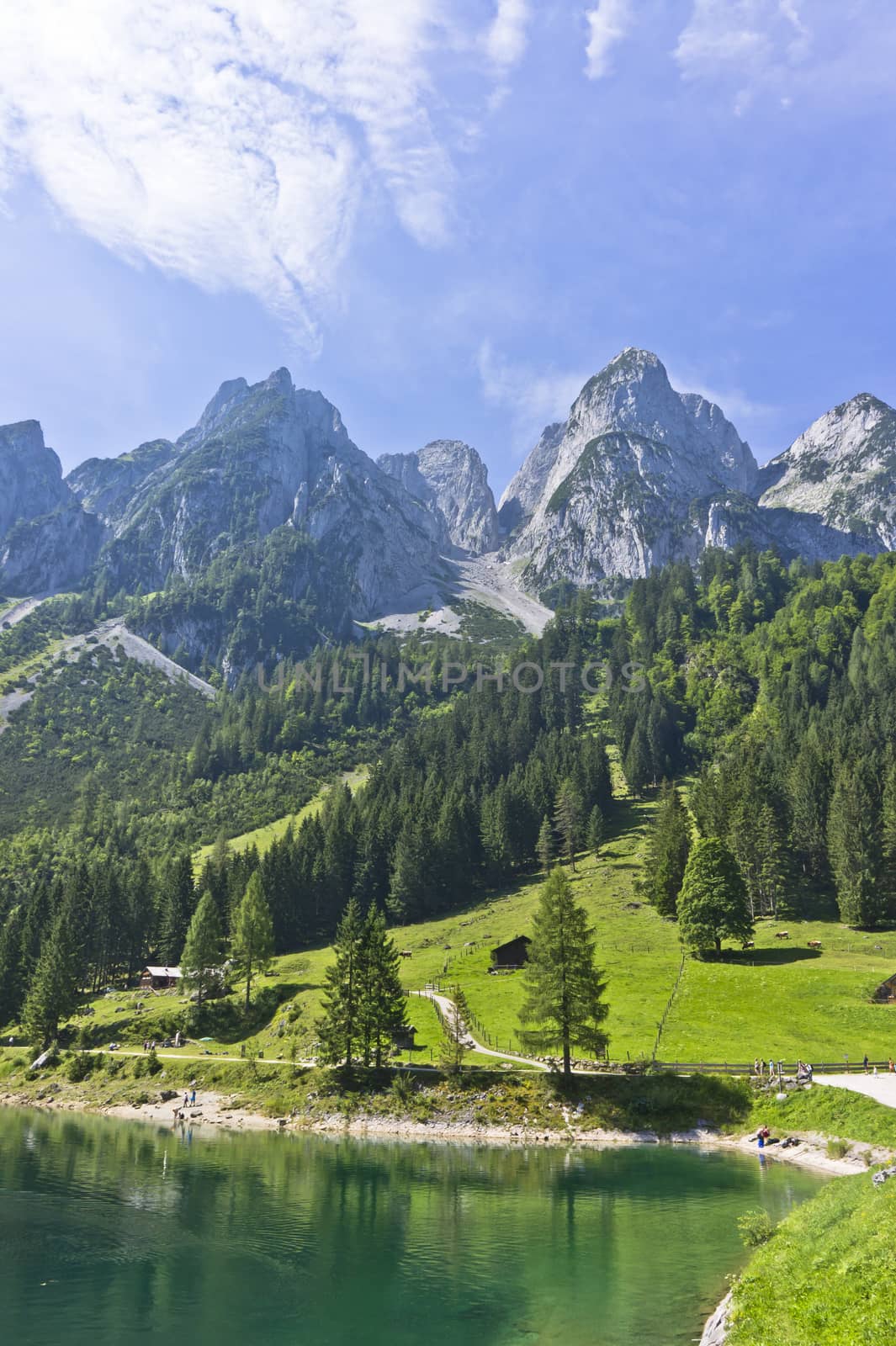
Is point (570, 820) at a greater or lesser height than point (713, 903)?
greater

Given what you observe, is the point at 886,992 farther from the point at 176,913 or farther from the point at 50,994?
the point at 176,913

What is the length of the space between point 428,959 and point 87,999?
51.6 m

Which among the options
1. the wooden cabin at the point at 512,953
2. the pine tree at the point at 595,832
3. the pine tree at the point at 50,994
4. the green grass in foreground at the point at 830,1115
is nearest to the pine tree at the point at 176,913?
the pine tree at the point at 50,994

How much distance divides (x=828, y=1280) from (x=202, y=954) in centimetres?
8914

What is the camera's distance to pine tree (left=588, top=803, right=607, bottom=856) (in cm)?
13988

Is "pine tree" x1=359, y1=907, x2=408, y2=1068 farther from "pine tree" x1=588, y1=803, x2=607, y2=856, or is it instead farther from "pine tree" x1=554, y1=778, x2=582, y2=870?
"pine tree" x1=588, y1=803, x2=607, y2=856

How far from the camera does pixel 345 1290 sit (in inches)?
1302

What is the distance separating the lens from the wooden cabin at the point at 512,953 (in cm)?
9888

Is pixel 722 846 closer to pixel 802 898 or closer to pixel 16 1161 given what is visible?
pixel 802 898

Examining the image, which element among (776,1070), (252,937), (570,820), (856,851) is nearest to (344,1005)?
(252,937)

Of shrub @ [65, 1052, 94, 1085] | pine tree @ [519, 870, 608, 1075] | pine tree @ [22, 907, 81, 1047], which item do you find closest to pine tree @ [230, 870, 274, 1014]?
shrub @ [65, 1052, 94, 1085]

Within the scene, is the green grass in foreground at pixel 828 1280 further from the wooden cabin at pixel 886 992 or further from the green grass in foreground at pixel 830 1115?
the wooden cabin at pixel 886 992

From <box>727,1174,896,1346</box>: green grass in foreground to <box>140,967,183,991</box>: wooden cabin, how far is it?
333ft

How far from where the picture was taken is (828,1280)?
73.3 feet
